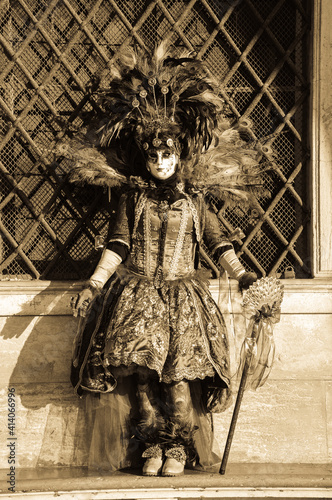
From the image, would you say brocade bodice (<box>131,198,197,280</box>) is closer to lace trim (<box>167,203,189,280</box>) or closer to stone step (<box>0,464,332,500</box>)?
lace trim (<box>167,203,189,280</box>)

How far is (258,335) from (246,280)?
0.34m

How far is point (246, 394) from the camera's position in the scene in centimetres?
595

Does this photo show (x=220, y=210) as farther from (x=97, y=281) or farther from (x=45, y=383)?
(x=45, y=383)

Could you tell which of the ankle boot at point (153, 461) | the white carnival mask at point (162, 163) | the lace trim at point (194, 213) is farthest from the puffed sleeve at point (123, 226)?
the ankle boot at point (153, 461)

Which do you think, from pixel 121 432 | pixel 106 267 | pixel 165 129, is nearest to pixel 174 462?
pixel 121 432

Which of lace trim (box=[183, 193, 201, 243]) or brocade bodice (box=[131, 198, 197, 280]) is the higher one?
lace trim (box=[183, 193, 201, 243])

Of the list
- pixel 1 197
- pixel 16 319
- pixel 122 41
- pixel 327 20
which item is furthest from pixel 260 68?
pixel 16 319

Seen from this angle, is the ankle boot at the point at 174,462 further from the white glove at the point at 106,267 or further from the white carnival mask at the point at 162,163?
the white carnival mask at the point at 162,163

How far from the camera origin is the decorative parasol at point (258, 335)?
5258 mm

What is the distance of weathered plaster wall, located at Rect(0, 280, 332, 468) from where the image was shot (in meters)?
5.82

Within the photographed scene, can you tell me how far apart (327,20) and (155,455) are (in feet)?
10.5

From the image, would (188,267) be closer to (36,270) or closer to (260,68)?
A: (36,270)

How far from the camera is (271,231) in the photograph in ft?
20.6

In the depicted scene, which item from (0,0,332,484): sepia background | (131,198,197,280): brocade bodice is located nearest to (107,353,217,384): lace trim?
(131,198,197,280): brocade bodice
